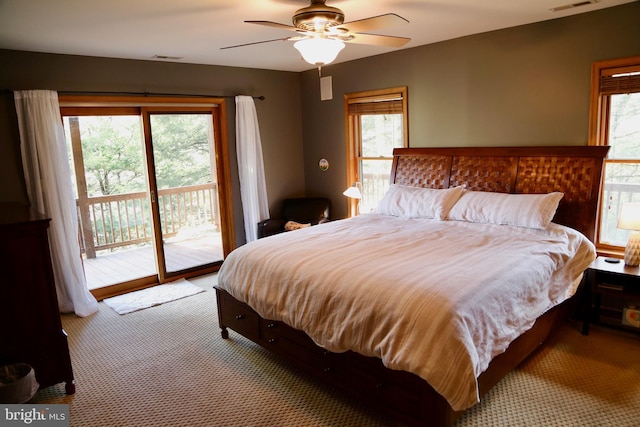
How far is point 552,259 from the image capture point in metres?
2.81

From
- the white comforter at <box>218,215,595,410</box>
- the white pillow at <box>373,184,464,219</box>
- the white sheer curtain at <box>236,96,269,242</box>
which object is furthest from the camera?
the white sheer curtain at <box>236,96,269,242</box>

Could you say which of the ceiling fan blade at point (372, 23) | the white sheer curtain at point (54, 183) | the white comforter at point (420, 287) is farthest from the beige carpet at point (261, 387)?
the ceiling fan blade at point (372, 23)

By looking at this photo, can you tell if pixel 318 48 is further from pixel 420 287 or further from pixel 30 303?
pixel 30 303

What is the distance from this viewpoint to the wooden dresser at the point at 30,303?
2.53 metres

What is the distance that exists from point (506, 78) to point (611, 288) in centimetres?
193

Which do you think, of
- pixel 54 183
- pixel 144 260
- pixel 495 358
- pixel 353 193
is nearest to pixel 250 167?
pixel 353 193

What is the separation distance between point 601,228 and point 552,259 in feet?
3.56

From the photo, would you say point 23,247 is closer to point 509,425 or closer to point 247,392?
point 247,392

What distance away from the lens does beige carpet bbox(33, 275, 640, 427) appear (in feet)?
7.96

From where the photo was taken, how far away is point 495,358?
7.87 feet

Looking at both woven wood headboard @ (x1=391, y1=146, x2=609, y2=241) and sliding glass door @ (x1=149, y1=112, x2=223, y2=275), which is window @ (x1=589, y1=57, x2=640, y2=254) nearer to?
woven wood headboard @ (x1=391, y1=146, x2=609, y2=241)

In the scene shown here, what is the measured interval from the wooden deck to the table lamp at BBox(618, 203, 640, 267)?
163 inches

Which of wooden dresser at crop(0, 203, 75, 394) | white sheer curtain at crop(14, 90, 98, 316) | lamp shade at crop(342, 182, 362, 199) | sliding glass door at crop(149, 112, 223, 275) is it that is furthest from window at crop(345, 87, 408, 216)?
wooden dresser at crop(0, 203, 75, 394)

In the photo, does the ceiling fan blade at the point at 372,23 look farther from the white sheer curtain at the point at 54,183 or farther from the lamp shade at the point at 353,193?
the white sheer curtain at the point at 54,183
